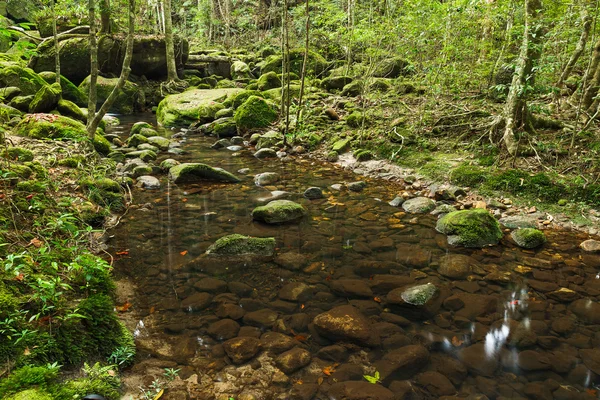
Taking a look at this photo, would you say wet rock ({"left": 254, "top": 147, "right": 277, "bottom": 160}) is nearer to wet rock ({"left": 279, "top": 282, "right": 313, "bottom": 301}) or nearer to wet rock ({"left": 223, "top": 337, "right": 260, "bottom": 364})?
wet rock ({"left": 279, "top": 282, "right": 313, "bottom": 301})

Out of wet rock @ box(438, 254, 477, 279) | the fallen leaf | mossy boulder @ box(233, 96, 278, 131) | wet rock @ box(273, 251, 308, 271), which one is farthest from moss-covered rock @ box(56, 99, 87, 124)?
wet rock @ box(438, 254, 477, 279)

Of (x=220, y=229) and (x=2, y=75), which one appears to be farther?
(x=2, y=75)

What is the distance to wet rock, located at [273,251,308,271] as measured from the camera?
5.02m

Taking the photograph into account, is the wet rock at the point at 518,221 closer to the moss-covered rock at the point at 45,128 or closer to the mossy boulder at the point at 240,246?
the mossy boulder at the point at 240,246

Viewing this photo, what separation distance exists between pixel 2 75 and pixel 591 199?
14305mm

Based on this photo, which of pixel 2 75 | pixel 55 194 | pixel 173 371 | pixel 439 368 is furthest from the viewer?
pixel 2 75

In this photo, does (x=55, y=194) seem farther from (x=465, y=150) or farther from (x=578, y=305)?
(x=465, y=150)

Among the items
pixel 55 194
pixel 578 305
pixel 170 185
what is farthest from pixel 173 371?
pixel 170 185

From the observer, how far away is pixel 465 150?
8.97 meters

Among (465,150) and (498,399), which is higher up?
(465,150)

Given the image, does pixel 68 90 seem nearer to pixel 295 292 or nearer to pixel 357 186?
pixel 357 186

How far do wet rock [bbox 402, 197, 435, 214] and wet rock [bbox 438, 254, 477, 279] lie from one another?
1.74m

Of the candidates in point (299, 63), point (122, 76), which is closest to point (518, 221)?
point (122, 76)

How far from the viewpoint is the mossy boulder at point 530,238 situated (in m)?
5.64
